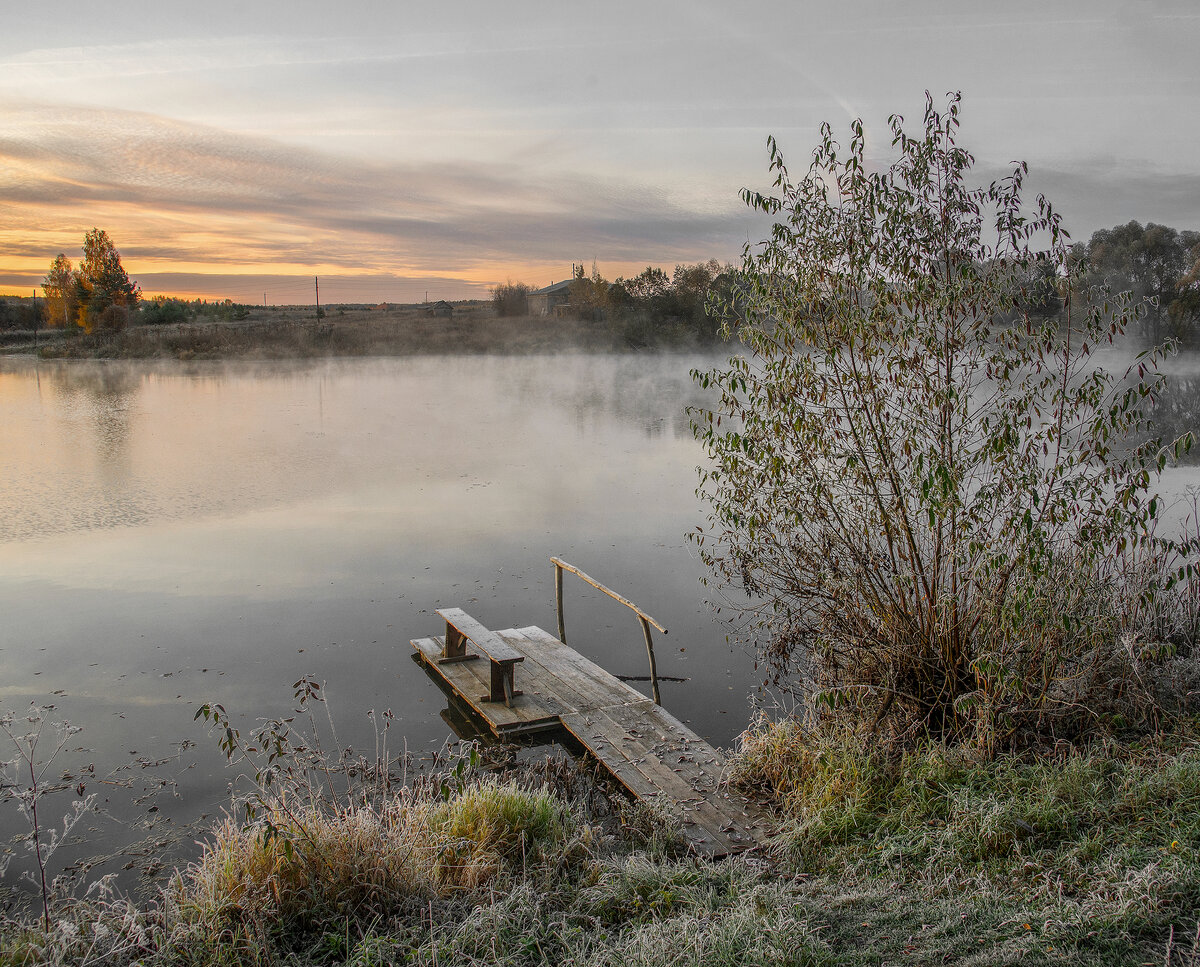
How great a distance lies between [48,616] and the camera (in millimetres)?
11602

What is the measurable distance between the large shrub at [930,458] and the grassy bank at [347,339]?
169 ft

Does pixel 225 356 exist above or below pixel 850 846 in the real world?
above

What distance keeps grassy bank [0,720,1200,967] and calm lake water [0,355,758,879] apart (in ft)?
8.36

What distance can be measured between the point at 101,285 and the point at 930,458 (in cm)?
7884

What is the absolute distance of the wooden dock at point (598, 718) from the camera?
6.36 meters

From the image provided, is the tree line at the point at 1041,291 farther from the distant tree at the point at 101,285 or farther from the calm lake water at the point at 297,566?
the distant tree at the point at 101,285

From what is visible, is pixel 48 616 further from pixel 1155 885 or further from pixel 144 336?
pixel 144 336

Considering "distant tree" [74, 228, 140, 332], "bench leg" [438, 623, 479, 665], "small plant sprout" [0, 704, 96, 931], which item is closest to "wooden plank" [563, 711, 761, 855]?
"bench leg" [438, 623, 479, 665]

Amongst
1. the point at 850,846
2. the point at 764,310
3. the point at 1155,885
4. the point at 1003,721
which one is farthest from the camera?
the point at 764,310

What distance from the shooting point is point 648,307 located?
61312 millimetres

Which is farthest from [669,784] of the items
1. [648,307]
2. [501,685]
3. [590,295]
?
[590,295]

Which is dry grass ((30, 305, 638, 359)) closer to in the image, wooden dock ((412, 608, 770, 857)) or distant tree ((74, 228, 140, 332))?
distant tree ((74, 228, 140, 332))

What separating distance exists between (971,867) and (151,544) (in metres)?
14.9

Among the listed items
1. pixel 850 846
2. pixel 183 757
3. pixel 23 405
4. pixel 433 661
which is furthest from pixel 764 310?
pixel 23 405
